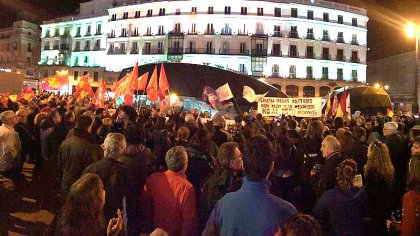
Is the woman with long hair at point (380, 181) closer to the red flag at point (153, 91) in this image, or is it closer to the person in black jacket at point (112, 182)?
the person in black jacket at point (112, 182)

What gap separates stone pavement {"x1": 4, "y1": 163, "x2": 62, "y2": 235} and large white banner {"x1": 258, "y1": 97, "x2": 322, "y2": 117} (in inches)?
349

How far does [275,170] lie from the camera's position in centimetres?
670

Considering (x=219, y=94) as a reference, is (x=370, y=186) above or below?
below

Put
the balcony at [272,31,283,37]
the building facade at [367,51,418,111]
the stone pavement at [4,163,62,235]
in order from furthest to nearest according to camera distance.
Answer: the balcony at [272,31,283,37], the building facade at [367,51,418,111], the stone pavement at [4,163,62,235]

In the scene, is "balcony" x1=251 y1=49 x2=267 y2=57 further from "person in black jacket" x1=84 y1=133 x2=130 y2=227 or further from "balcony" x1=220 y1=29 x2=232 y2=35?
"person in black jacket" x1=84 y1=133 x2=130 y2=227

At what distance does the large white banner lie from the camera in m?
14.8

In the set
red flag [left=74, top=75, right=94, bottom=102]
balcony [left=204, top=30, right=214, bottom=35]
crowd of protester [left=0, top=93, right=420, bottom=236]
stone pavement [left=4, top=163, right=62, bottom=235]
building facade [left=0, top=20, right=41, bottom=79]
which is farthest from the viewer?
building facade [left=0, top=20, right=41, bottom=79]

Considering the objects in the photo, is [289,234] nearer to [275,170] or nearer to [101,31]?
[275,170]

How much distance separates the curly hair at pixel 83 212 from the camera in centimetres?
264

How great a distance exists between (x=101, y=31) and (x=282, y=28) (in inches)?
1386

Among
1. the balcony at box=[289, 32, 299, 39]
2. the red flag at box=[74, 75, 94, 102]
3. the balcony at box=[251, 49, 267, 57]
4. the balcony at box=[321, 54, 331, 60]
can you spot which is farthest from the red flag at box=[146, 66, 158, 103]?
the balcony at box=[321, 54, 331, 60]

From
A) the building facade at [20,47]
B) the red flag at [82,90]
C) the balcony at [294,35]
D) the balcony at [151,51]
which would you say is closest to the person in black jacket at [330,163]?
the red flag at [82,90]

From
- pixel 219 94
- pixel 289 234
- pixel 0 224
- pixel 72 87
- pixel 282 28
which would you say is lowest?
pixel 0 224

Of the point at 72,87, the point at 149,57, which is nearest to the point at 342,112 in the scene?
the point at 149,57
